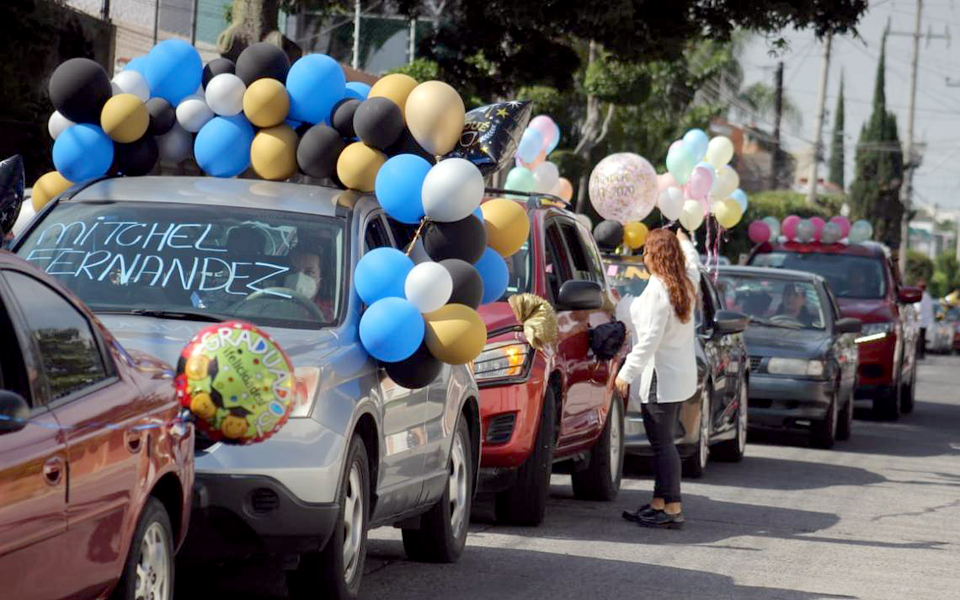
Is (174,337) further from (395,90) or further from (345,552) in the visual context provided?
(395,90)

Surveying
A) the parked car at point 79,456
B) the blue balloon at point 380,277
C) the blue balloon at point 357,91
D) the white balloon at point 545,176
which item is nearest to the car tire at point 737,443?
the white balloon at point 545,176

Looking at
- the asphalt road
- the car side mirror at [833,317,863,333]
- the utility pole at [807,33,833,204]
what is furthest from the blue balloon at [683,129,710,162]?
the utility pole at [807,33,833,204]

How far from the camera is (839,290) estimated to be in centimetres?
2272

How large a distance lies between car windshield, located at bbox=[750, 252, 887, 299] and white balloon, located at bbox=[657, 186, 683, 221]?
5.23 m

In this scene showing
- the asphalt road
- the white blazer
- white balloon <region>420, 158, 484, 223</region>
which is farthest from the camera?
the white blazer

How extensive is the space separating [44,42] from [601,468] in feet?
27.3

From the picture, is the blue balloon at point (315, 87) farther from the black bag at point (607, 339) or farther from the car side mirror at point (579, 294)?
the black bag at point (607, 339)

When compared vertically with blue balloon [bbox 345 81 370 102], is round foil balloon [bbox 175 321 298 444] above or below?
below

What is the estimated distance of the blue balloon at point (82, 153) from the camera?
363 inches

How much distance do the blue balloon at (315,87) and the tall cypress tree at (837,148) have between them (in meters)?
72.7

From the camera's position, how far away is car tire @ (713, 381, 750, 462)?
16.1 meters

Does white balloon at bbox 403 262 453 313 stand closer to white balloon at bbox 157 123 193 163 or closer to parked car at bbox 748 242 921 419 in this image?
white balloon at bbox 157 123 193 163

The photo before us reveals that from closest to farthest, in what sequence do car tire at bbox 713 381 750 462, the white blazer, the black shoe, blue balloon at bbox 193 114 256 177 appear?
blue balloon at bbox 193 114 256 177 → the black shoe → the white blazer → car tire at bbox 713 381 750 462

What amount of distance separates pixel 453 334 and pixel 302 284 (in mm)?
717
